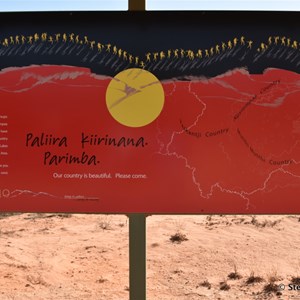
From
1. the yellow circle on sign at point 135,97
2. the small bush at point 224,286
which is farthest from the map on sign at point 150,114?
the small bush at point 224,286

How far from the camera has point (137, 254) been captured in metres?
2.81

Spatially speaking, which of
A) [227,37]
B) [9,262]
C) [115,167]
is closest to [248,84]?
[227,37]

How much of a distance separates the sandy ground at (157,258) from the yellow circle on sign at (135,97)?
3.01 metres

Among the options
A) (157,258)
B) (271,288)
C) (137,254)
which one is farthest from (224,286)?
(137,254)

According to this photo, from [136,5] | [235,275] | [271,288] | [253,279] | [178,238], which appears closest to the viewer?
[136,5]

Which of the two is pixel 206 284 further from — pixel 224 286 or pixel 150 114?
pixel 150 114

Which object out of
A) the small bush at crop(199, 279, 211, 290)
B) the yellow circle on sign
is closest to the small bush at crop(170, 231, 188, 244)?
the small bush at crop(199, 279, 211, 290)

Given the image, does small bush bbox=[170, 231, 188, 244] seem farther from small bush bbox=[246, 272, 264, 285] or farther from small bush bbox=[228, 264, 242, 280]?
small bush bbox=[246, 272, 264, 285]

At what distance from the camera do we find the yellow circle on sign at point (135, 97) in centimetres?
274

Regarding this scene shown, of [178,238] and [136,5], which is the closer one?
[136,5]

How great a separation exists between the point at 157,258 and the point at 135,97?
4.21 meters

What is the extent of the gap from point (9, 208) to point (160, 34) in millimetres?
1960

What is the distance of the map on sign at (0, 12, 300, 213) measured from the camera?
2721mm

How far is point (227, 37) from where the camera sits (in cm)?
272
